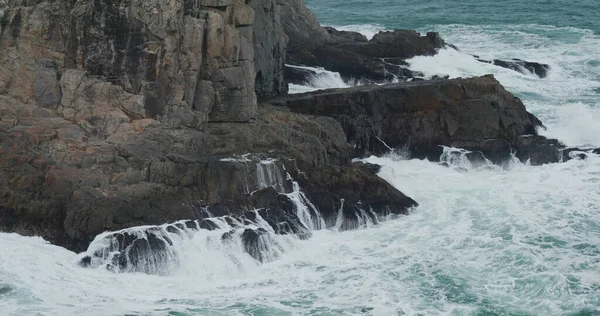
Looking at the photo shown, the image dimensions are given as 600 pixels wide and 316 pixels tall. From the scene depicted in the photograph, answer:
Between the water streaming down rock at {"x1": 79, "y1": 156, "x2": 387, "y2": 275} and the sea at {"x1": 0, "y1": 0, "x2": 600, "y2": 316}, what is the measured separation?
0.53 feet

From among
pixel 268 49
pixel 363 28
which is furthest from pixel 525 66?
pixel 268 49

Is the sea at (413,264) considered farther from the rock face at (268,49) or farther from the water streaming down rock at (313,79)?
the water streaming down rock at (313,79)

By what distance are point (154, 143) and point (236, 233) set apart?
4.19 m

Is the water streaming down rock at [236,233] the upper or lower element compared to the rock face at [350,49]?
lower

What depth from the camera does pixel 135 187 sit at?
3334 centimetres

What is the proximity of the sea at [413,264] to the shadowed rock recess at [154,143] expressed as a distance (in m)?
0.78

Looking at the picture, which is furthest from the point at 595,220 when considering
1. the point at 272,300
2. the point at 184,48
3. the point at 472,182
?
the point at 184,48

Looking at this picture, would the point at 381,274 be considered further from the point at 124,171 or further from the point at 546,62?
the point at 546,62

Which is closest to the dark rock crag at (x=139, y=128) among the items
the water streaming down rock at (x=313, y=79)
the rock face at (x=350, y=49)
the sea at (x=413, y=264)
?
the sea at (x=413, y=264)

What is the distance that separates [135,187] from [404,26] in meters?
40.2

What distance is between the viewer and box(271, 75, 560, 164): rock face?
42.4m

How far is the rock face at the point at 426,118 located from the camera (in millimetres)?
42438

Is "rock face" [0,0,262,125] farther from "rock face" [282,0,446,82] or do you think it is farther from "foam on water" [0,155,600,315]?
"rock face" [282,0,446,82]

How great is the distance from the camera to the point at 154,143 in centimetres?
3456
